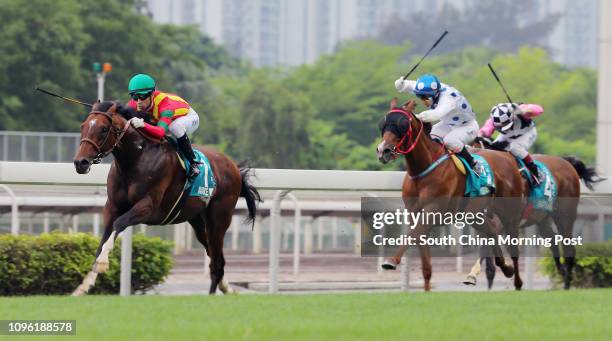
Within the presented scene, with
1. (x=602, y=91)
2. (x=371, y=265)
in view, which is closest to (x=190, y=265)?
(x=371, y=265)

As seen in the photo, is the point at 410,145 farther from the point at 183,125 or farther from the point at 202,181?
the point at 183,125

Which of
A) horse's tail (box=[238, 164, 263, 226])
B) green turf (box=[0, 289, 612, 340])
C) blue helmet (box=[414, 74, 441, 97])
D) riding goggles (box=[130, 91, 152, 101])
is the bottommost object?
green turf (box=[0, 289, 612, 340])

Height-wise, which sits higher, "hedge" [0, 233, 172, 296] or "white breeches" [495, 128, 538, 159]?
"white breeches" [495, 128, 538, 159]

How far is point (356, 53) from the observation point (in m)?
59.3

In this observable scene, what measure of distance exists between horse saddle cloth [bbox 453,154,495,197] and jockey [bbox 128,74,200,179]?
204cm

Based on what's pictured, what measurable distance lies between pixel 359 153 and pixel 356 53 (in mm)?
16423

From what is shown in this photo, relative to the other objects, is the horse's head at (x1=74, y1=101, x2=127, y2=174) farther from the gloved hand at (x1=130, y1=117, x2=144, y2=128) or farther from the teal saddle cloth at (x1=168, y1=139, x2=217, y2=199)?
the teal saddle cloth at (x1=168, y1=139, x2=217, y2=199)

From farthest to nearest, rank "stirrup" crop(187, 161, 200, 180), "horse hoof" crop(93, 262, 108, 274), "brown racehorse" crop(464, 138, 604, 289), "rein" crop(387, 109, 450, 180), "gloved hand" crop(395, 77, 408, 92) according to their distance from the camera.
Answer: "brown racehorse" crop(464, 138, 604, 289)
"gloved hand" crop(395, 77, 408, 92)
"rein" crop(387, 109, 450, 180)
"stirrup" crop(187, 161, 200, 180)
"horse hoof" crop(93, 262, 108, 274)

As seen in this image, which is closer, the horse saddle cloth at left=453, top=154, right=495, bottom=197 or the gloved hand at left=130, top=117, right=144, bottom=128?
the gloved hand at left=130, top=117, right=144, bottom=128

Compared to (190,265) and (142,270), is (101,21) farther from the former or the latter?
(142,270)

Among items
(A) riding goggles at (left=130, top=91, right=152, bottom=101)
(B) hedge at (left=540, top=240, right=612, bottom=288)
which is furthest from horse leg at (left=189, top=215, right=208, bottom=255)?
(B) hedge at (left=540, top=240, right=612, bottom=288)

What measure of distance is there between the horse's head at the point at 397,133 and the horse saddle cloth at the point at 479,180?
0.53 m

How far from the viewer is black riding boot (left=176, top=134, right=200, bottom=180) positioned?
29.6ft

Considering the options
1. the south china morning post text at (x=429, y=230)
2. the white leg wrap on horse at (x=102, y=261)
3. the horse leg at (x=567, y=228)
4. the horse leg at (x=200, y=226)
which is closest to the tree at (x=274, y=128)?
the horse leg at (x=567, y=228)
